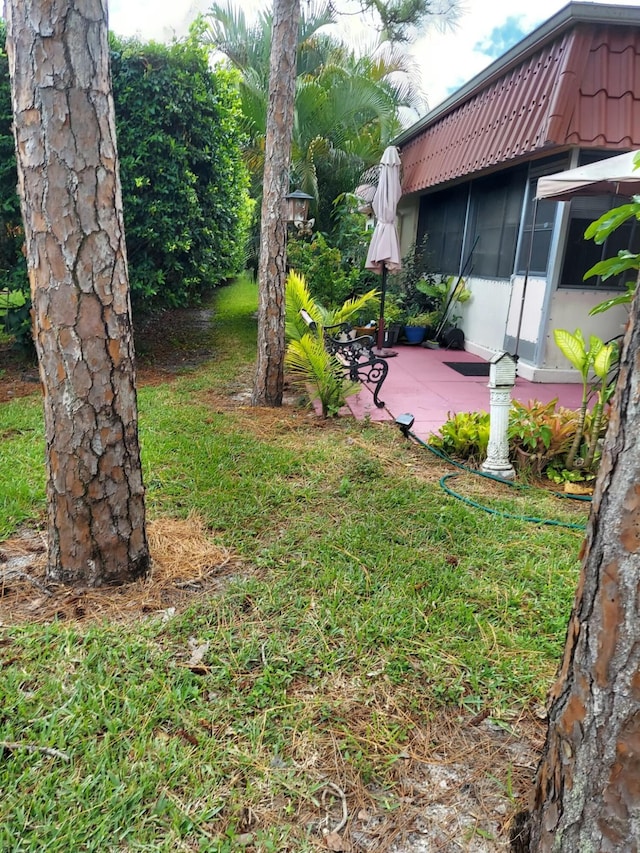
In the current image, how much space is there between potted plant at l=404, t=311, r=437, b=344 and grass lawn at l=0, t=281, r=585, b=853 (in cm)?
580

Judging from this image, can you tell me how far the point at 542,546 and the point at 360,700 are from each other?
4.95ft

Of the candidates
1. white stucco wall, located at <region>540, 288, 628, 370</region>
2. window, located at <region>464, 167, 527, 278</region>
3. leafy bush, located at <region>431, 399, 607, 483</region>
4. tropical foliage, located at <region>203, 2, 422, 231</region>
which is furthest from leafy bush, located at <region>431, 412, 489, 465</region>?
tropical foliage, located at <region>203, 2, 422, 231</region>

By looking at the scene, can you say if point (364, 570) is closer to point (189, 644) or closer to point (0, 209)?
point (189, 644)

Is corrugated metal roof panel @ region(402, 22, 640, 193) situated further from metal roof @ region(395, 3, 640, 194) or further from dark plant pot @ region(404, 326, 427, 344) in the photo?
dark plant pot @ region(404, 326, 427, 344)

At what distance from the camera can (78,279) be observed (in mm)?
2227

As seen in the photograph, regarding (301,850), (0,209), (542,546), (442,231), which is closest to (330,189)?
(442,231)

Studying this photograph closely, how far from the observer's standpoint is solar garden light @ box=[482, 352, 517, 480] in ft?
12.8

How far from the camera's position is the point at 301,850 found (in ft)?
4.95

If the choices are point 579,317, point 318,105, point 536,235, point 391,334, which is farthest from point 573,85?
point 318,105

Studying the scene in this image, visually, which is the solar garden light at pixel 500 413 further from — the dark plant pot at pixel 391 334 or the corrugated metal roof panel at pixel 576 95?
the dark plant pot at pixel 391 334

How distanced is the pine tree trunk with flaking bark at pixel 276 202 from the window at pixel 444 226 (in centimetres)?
437

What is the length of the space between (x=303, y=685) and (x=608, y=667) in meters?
1.22

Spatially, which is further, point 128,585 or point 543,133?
point 543,133

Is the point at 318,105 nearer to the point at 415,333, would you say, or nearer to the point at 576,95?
the point at 415,333
